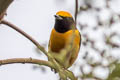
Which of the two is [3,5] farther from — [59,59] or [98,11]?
[98,11]

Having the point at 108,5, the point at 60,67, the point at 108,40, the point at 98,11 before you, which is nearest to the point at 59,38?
the point at 98,11

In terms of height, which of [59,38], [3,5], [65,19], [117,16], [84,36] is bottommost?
[59,38]

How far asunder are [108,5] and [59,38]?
141cm

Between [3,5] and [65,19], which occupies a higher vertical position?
[3,5]

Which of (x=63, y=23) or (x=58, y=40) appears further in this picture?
(x=63, y=23)

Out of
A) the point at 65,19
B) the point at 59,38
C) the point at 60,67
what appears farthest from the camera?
the point at 65,19

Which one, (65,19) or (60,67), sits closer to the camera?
(60,67)

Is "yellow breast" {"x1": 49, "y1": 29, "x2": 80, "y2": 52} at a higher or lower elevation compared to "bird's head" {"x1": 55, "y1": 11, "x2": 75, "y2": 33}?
lower

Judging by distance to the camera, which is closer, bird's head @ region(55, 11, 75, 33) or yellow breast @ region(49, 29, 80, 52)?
yellow breast @ region(49, 29, 80, 52)

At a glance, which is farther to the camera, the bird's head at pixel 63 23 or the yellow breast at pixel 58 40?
the bird's head at pixel 63 23

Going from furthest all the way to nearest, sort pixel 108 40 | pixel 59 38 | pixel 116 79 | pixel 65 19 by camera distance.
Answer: pixel 65 19
pixel 59 38
pixel 108 40
pixel 116 79

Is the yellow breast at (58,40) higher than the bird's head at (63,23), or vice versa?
the bird's head at (63,23)

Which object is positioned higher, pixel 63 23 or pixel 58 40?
pixel 63 23

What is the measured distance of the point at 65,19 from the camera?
8.34 ft
